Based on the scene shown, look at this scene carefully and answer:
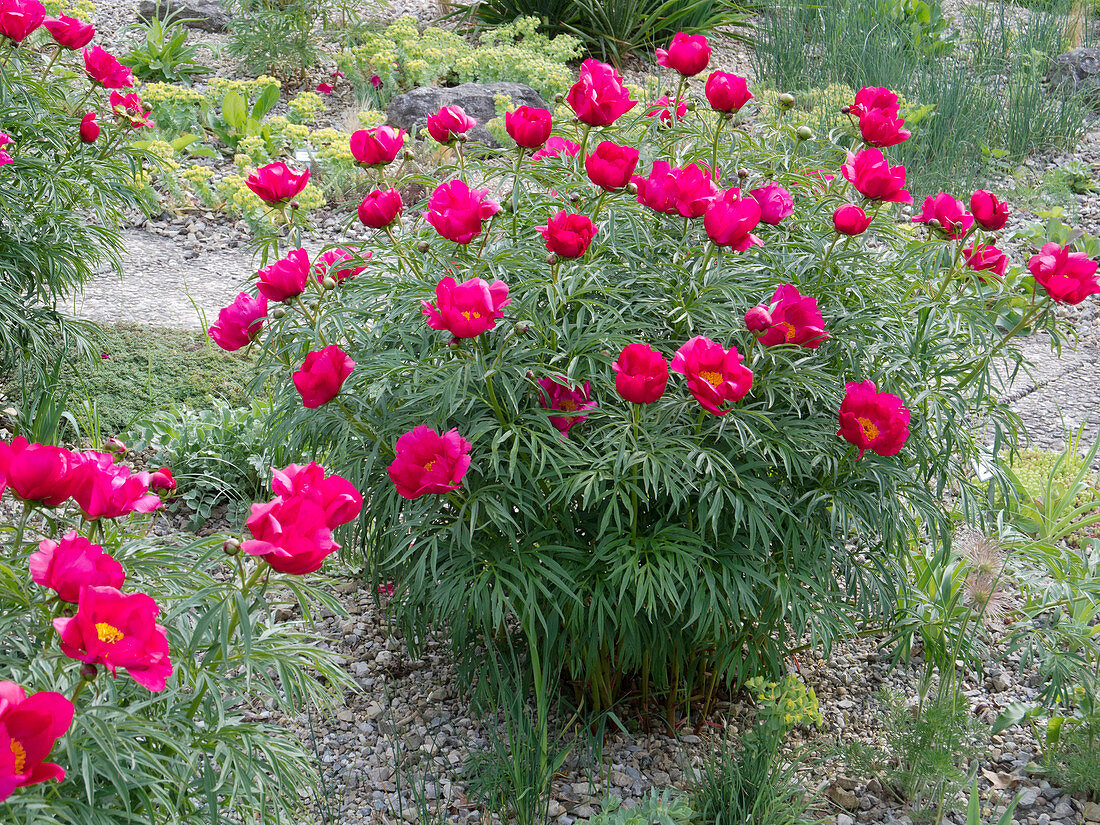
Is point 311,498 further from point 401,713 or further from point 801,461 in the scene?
point 401,713

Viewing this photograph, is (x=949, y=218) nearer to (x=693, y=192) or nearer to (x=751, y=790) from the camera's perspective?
(x=693, y=192)

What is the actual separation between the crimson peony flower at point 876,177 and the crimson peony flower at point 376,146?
92 cm

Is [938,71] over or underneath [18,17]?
underneath

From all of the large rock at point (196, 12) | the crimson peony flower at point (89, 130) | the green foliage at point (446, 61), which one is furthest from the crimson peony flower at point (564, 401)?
the large rock at point (196, 12)

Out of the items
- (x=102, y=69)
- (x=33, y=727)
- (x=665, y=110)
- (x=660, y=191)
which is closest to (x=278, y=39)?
(x=102, y=69)

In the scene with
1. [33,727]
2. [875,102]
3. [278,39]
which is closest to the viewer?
[33,727]

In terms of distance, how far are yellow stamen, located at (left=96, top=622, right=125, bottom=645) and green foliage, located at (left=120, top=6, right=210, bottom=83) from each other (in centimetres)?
564

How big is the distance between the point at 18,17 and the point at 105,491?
5.74 feet

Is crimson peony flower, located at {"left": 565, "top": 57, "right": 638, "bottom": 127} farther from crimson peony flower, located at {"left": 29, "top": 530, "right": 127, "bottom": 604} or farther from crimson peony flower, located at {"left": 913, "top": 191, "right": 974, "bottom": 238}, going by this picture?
crimson peony flower, located at {"left": 29, "top": 530, "right": 127, "bottom": 604}

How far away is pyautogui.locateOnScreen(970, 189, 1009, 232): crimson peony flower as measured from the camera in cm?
188

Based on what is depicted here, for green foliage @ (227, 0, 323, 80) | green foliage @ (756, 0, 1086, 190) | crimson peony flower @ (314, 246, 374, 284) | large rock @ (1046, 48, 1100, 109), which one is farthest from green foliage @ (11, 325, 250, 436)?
large rock @ (1046, 48, 1100, 109)

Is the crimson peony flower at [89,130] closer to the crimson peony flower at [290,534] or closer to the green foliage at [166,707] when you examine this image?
the green foliage at [166,707]

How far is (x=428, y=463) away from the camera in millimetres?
1538

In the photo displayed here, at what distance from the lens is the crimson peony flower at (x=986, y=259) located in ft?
6.47
